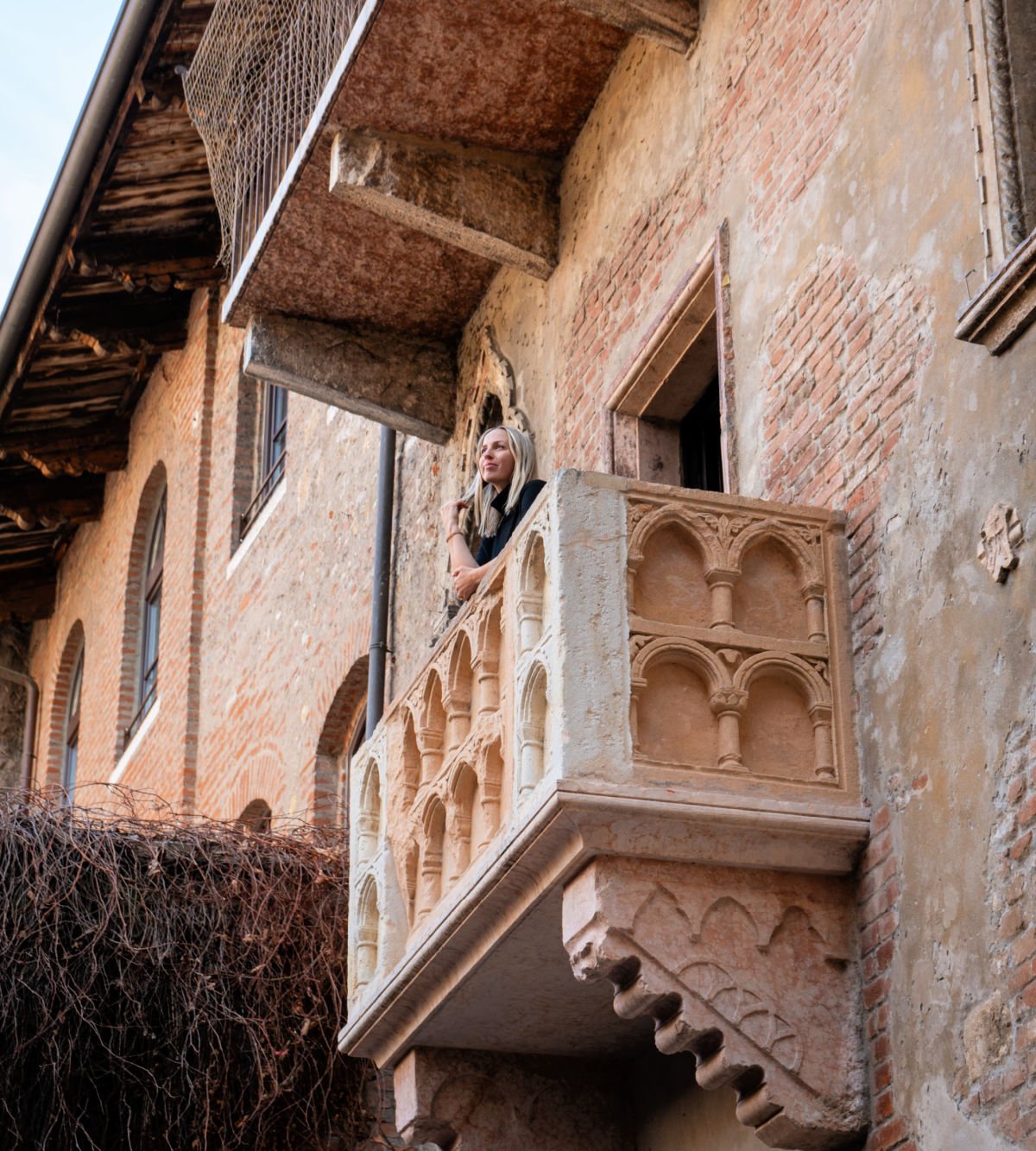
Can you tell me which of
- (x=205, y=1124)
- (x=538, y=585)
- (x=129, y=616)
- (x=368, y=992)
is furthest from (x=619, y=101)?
(x=129, y=616)

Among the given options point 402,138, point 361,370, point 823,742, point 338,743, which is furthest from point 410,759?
point 338,743

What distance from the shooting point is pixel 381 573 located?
1105cm

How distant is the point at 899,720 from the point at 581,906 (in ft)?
3.20

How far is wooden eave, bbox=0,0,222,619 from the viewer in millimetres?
13617

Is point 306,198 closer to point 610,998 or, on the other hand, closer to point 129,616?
point 610,998

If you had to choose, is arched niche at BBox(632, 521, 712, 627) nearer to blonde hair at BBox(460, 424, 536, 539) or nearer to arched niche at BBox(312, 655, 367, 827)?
blonde hair at BBox(460, 424, 536, 539)

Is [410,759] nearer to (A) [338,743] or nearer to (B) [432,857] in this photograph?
(B) [432,857]

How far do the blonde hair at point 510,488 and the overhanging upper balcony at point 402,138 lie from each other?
A: 2.88 feet

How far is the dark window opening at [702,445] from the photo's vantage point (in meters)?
8.26

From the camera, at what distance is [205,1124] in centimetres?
854

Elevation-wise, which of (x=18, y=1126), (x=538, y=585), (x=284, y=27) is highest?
(x=284, y=27)

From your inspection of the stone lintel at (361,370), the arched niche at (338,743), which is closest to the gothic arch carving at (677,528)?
the stone lintel at (361,370)

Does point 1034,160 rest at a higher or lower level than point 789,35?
lower

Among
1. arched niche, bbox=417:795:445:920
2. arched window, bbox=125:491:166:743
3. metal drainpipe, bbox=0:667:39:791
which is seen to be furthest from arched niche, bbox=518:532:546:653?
metal drainpipe, bbox=0:667:39:791
